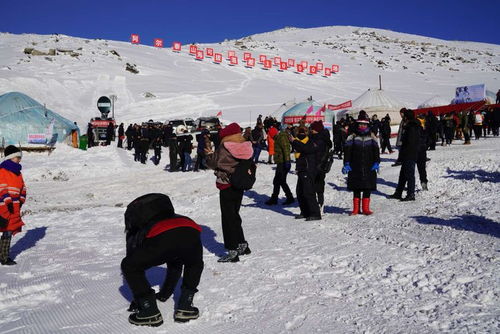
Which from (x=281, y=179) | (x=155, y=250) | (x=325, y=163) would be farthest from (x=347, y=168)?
(x=155, y=250)

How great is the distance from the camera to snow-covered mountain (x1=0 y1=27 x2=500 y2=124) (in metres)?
38.2

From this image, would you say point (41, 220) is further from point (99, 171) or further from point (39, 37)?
point (39, 37)

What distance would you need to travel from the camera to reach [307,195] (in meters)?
7.50

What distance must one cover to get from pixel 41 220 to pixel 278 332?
7.72m

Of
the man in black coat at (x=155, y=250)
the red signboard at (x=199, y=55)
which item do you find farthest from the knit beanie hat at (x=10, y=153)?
the red signboard at (x=199, y=55)

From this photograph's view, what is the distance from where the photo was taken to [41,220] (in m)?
9.24

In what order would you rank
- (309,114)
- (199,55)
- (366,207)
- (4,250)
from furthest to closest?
→ (199,55), (309,114), (366,207), (4,250)

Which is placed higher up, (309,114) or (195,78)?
(195,78)

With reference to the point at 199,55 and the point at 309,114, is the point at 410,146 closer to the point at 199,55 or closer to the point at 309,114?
the point at 309,114

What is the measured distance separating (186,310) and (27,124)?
21.5 m

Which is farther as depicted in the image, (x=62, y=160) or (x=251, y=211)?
(x=62, y=160)

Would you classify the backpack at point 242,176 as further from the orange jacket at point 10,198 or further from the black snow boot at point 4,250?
the black snow boot at point 4,250

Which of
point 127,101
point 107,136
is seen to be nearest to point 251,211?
point 107,136

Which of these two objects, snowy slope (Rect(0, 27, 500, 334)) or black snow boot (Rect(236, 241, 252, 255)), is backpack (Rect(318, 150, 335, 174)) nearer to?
snowy slope (Rect(0, 27, 500, 334))
